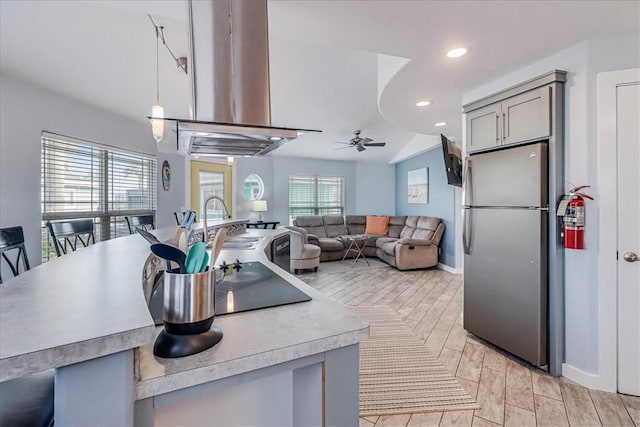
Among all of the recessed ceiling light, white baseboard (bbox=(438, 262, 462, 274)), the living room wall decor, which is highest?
the recessed ceiling light

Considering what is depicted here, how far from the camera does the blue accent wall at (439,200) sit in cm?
572

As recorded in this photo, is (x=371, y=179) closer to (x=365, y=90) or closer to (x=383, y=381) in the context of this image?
(x=365, y=90)

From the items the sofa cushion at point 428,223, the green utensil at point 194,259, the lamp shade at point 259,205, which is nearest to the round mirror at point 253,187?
the lamp shade at point 259,205

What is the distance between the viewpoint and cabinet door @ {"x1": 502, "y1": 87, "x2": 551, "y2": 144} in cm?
225

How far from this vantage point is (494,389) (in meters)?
2.12

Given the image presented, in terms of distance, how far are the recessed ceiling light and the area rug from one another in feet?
6.62

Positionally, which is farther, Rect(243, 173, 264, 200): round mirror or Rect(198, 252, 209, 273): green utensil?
Rect(243, 173, 264, 200): round mirror

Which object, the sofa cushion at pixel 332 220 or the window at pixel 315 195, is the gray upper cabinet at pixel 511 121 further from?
the window at pixel 315 195

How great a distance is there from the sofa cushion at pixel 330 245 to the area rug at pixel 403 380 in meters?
3.48

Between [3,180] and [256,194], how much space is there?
4.72 m

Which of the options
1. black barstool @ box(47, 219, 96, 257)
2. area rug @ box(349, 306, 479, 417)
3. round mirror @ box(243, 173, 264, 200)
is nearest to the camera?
area rug @ box(349, 306, 479, 417)

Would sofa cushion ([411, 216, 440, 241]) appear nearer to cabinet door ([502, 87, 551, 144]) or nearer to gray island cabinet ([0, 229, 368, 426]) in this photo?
cabinet door ([502, 87, 551, 144])

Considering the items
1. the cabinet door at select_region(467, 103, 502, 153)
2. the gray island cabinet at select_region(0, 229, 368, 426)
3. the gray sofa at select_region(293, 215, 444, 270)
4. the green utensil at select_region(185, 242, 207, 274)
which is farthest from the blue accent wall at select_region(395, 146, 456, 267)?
the green utensil at select_region(185, 242, 207, 274)

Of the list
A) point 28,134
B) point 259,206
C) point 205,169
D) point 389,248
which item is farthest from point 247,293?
point 259,206
